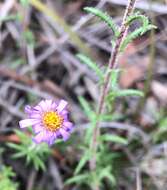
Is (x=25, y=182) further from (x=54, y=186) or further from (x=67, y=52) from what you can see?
(x=67, y=52)

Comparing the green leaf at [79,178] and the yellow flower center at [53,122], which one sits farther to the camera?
the green leaf at [79,178]

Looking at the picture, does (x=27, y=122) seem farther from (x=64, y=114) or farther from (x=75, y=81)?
(x=75, y=81)

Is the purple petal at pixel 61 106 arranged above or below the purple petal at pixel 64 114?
above

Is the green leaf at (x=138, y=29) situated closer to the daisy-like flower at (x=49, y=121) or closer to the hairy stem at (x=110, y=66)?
the hairy stem at (x=110, y=66)

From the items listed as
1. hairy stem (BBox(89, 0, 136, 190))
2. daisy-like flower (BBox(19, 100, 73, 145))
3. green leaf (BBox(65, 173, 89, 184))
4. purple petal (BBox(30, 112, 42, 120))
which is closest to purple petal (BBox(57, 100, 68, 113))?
daisy-like flower (BBox(19, 100, 73, 145))

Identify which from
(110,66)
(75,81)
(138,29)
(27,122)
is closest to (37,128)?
(27,122)

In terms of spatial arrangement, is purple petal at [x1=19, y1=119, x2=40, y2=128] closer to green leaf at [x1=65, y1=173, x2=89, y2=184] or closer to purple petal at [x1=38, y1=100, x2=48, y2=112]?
purple petal at [x1=38, y1=100, x2=48, y2=112]

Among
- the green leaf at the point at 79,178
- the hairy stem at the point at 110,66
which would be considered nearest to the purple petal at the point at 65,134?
the hairy stem at the point at 110,66
